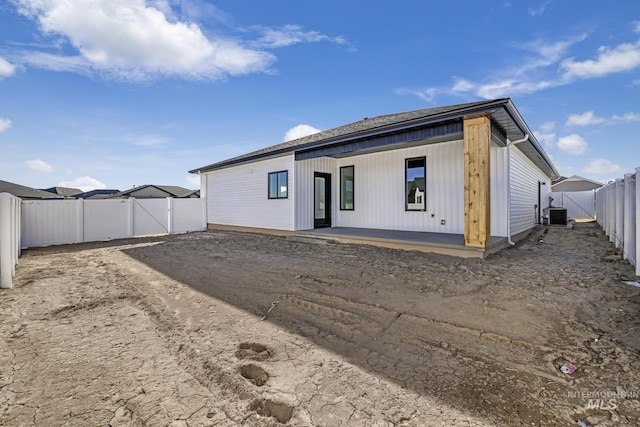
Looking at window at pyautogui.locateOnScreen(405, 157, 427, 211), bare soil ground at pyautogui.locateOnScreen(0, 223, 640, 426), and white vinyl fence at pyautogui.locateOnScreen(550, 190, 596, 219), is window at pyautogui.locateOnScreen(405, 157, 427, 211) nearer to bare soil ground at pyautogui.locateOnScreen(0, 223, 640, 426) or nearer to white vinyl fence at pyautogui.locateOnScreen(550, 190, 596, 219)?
bare soil ground at pyautogui.locateOnScreen(0, 223, 640, 426)

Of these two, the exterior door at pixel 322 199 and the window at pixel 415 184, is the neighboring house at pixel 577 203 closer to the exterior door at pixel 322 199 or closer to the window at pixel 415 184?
the window at pixel 415 184

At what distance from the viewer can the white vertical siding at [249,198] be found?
34.3 ft

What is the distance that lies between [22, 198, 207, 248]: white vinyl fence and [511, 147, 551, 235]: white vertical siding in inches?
528

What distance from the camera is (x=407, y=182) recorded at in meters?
9.14

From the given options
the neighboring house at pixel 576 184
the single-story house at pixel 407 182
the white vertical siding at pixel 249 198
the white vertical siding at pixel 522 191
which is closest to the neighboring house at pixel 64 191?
the white vertical siding at pixel 249 198

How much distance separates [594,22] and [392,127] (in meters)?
7.45

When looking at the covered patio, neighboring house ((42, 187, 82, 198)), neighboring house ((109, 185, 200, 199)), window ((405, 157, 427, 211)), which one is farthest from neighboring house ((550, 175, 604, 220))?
neighboring house ((42, 187, 82, 198))

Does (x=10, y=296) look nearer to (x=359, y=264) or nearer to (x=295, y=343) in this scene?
(x=295, y=343)

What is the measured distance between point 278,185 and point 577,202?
2105cm

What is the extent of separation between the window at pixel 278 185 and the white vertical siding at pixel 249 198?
16 centimetres

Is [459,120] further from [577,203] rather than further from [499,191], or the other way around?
[577,203]

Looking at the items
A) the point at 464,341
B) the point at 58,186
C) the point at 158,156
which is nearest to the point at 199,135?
the point at 158,156

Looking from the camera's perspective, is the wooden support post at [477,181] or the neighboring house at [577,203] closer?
the wooden support post at [477,181]

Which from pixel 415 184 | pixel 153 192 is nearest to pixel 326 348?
pixel 415 184
